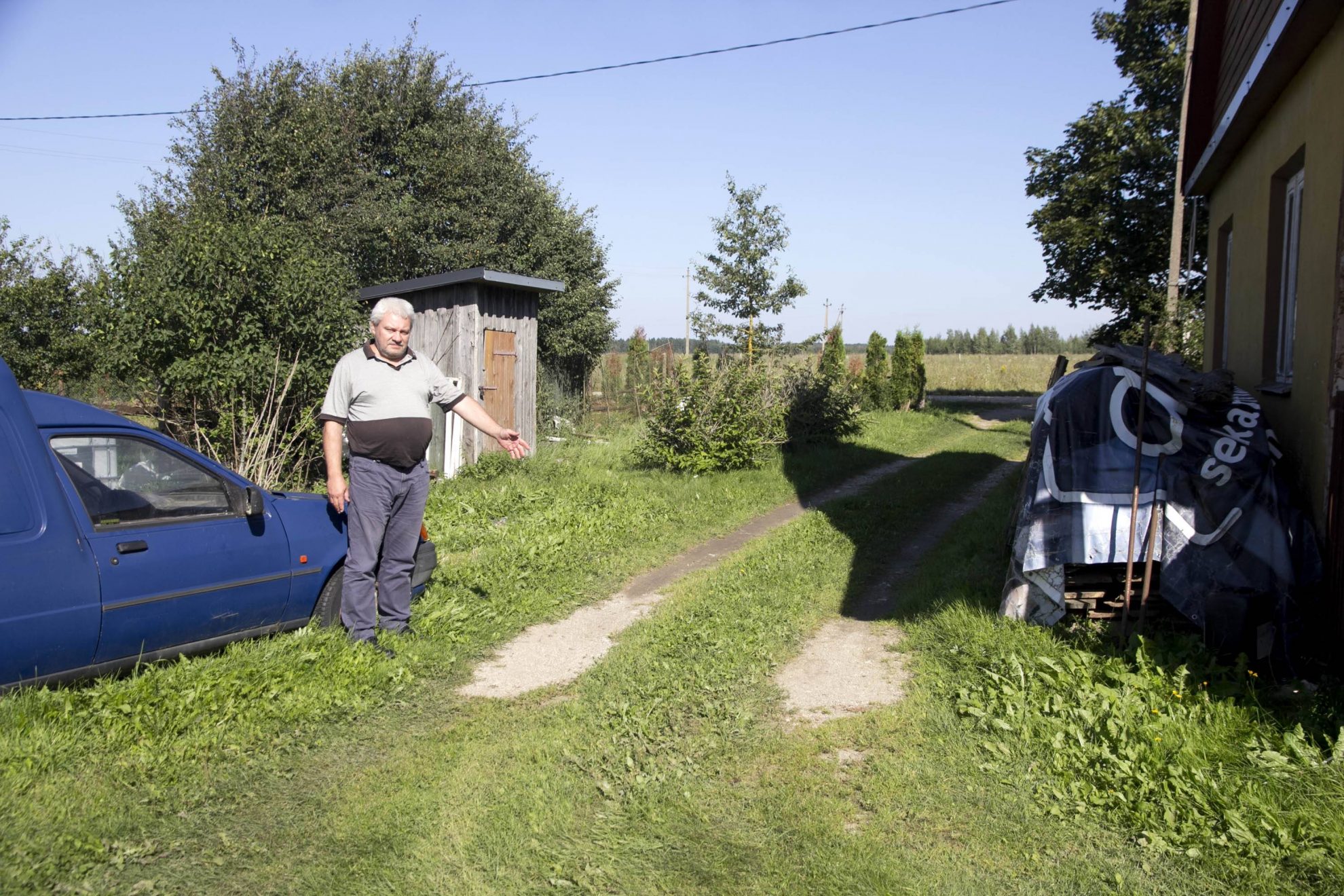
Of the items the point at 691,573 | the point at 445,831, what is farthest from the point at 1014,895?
the point at 691,573

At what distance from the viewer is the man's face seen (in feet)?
18.1

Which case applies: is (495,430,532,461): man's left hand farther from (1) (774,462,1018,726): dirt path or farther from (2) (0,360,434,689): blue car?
(1) (774,462,1018,726): dirt path

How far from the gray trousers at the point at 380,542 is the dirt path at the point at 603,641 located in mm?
716

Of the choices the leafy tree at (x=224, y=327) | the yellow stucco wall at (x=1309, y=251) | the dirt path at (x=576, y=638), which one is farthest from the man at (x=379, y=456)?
the leafy tree at (x=224, y=327)

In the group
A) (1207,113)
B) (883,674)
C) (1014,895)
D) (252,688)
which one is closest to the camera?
(1014,895)

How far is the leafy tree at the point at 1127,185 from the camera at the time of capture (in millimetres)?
23516

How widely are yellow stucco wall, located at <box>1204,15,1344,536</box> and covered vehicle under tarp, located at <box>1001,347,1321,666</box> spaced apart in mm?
238

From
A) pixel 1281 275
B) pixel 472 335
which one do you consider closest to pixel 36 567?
pixel 1281 275

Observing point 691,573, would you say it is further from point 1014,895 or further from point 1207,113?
point 1207,113

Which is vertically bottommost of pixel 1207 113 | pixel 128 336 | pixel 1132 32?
pixel 128 336

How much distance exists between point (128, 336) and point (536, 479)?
4.79 m

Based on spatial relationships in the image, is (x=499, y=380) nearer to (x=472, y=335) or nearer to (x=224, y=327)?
(x=472, y=335)

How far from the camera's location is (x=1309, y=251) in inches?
231

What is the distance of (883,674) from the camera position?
545 centimetres
